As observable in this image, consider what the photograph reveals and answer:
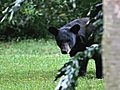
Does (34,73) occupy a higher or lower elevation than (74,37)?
lower

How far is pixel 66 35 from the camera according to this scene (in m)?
8.85

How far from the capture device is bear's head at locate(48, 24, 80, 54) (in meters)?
8.70

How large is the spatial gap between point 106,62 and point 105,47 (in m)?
0.06

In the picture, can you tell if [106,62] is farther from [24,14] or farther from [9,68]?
[24,14]

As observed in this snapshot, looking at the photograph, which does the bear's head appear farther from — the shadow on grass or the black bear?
the shadow on grass

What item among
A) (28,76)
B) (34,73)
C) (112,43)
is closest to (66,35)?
(28,76)

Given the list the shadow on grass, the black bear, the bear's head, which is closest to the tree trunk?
the black bear

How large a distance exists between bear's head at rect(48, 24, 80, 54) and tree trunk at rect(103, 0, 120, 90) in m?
6.55

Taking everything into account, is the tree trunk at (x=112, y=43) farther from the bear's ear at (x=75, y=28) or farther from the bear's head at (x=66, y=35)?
the bear's ear at (x=75, y=28)

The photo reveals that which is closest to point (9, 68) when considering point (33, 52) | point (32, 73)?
point (32, 73)

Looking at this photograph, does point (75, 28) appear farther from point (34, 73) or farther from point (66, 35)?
point (34, 73)

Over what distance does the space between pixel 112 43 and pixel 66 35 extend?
6843 millimetres

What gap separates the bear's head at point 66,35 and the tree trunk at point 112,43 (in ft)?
21.5

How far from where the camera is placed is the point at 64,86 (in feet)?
9.08
